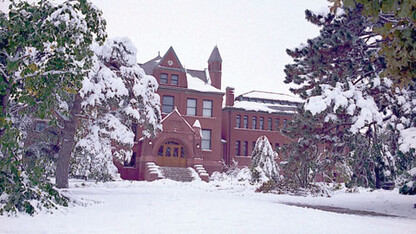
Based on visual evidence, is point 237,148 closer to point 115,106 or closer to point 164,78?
point 164,78

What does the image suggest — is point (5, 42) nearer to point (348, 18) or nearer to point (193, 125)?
point (348, 18)

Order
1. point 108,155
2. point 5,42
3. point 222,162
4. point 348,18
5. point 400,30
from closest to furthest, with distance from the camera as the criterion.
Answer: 1. point 400,30
2. point 5,42
3. point 348,18
4. point 108,155
5. point 222,162

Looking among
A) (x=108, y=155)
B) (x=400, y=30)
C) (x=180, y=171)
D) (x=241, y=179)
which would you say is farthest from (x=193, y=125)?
(x=400, y=30)

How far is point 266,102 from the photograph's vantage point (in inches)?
1630

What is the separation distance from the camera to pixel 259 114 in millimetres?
39156

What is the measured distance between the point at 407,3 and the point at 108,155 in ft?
51.2

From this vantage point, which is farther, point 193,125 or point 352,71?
point 193,125

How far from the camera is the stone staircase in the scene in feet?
96.1

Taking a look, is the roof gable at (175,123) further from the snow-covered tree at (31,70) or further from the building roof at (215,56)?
the snow-covered tree at (31,70)

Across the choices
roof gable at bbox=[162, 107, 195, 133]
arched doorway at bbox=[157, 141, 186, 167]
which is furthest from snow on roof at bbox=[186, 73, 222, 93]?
arched doorway at bbox=[157, 141, 186, 167]

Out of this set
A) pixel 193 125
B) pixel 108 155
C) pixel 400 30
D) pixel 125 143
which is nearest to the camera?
pixel 400 30

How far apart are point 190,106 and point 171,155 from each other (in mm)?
5079

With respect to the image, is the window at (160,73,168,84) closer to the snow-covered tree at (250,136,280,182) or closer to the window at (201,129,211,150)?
the window at (201,129,211,150)

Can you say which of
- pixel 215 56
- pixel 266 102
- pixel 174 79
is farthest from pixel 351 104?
pixel 266 102
